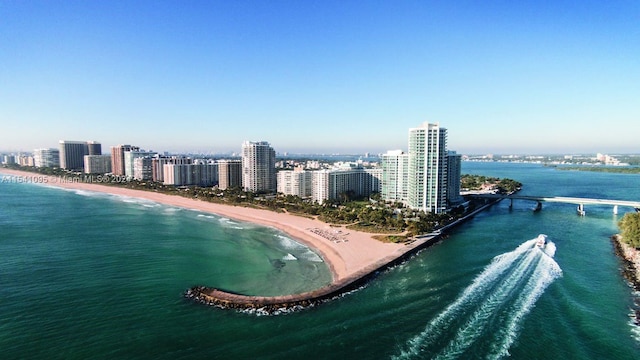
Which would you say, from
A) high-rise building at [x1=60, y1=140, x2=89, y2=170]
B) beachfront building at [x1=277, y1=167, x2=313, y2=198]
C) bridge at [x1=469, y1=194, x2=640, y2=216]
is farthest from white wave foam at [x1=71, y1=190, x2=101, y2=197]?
bridge at [x1=469, y1=194, x2=640, y2=216]

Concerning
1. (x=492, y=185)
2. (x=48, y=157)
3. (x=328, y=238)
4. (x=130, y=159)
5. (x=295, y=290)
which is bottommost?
(x=295, y=290)

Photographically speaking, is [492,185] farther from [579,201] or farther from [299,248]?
[299,248]

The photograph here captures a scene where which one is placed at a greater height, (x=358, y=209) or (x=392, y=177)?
(x=392, y=177)

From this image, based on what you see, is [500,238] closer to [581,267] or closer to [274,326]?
[581,267]

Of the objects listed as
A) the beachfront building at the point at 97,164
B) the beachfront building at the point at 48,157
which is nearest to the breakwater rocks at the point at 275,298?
the beachfront building at the point at 97,164

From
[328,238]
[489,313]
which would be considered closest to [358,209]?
[328,238]

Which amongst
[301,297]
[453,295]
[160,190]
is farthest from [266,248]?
[160,190]
